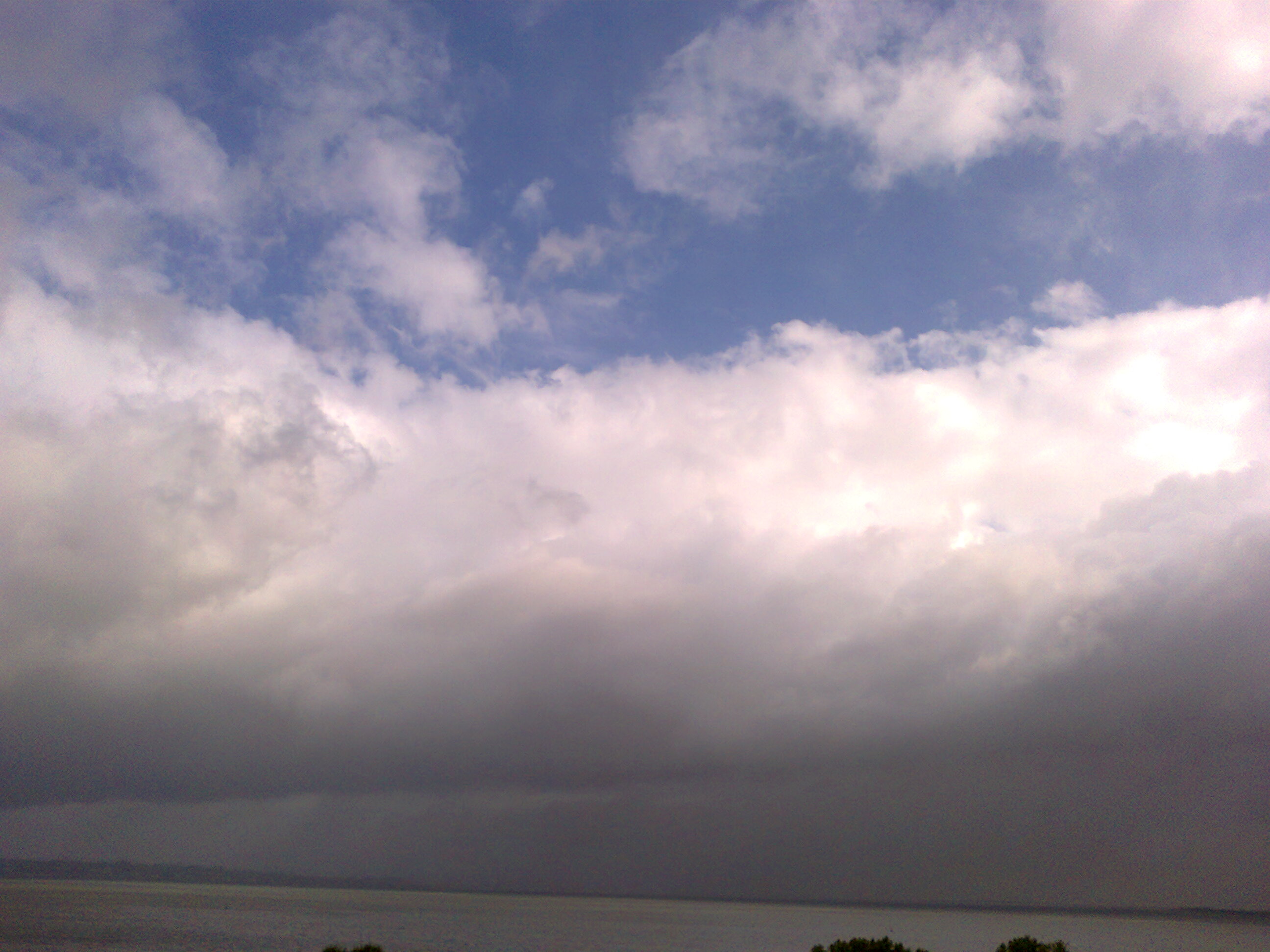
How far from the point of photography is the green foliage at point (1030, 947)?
74.1 meters

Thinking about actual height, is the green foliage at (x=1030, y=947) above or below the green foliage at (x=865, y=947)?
above

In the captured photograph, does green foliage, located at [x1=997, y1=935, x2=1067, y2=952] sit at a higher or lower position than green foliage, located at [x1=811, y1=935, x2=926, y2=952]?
higher

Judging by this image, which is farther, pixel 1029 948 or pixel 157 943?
pixel 157 943

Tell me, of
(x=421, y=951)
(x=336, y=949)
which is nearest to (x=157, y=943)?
(x=421, y=951)

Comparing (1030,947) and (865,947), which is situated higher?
(1030,947)

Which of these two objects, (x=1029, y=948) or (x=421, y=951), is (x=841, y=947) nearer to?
(x=1029, y=948)

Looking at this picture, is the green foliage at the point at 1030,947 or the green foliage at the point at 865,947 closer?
the green foliage at the point at 1030,947

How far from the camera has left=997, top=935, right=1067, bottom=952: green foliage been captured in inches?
2916

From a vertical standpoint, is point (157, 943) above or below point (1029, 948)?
below

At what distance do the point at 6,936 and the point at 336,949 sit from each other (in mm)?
181678

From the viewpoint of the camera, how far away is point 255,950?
194375 millimetres

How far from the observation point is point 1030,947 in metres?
76.9

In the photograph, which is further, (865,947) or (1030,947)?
(1030,947)

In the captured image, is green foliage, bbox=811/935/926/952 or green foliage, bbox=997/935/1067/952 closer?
green foliage, bbox=997/935/1067/952
